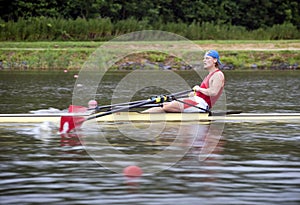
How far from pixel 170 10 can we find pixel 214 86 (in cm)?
4054

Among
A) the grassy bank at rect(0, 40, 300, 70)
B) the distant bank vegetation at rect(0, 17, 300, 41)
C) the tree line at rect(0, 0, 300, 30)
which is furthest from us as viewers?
the tree line at rect(0, 0, 300, 30)

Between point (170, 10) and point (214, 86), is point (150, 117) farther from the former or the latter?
point (170, 10)

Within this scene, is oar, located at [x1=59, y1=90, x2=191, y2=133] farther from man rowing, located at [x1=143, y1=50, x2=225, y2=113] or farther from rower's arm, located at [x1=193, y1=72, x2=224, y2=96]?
rower's arm, located at [x1=193, y1=72, x2=224, y2=96]

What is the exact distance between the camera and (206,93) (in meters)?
15.5

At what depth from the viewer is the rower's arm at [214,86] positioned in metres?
15.4

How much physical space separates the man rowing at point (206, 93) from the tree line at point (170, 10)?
34008mm

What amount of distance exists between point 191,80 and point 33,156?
64.9 ft

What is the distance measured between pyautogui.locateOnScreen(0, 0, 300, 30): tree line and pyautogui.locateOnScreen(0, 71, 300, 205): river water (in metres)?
32.1

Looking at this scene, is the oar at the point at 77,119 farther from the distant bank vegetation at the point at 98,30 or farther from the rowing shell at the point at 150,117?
the distant bank vegetation at the point at 98,30

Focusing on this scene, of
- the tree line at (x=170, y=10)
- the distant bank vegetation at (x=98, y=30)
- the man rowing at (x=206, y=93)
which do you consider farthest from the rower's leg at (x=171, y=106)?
the tree line at (x=170, y=10)

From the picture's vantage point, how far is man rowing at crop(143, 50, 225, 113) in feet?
50.7

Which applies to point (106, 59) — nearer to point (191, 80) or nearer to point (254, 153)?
point (191, 80)

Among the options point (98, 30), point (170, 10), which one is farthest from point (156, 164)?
point (170, 10)

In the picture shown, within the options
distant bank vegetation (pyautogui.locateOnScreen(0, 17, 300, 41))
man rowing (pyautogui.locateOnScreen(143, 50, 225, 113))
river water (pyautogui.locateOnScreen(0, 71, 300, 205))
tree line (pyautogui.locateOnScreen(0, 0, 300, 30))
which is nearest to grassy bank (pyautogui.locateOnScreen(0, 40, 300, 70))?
distant bank vegetation (pyautogui.locateOnScreen(0, 17, 300, 41))
